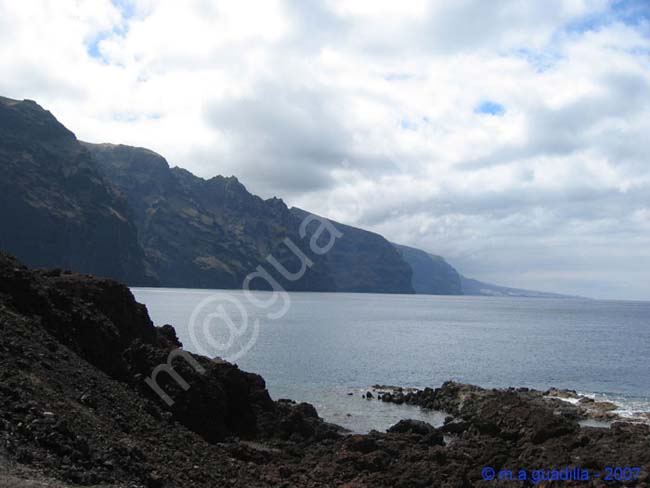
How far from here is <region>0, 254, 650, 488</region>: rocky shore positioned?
54.1ft

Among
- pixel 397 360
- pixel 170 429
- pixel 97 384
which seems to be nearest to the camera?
pixel 97 384

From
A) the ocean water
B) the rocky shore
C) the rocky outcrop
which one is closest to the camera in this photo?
the rocky shore

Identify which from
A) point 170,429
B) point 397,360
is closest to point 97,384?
point 170,429

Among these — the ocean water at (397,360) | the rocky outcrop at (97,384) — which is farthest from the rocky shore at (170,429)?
the ocean water at (397,360)

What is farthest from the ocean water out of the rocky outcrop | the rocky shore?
the rocky outcrop

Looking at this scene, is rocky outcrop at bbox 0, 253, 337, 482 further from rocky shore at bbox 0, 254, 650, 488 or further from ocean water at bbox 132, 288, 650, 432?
ocean water at bbox 132, 288, 650, 432

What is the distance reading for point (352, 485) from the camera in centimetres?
2255

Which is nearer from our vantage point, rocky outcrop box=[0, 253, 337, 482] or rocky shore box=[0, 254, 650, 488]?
rocky shore box=[0, 254, 650, 488]

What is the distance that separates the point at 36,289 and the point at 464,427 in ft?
87.1

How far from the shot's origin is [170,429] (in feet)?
79.8

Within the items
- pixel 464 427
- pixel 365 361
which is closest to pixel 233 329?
pixel 365 361

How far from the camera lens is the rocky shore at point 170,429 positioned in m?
16.5

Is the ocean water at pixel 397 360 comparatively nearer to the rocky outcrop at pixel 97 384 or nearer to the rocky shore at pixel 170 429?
the rocky shore at pixel 170 429

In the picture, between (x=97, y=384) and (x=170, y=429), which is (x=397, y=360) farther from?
(x=97, y=384)
